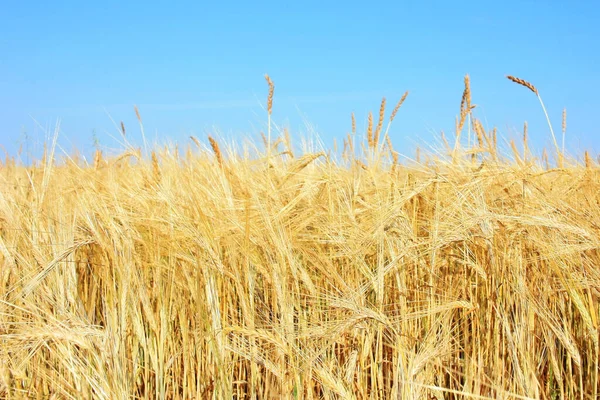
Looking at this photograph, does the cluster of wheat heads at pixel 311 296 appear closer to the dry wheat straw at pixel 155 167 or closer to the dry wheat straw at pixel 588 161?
the dry wheat straw at pixel 588 161

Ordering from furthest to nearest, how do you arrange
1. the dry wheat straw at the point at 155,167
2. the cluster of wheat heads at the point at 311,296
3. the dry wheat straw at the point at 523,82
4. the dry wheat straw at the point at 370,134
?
the dry wheat straw at the point at 155,167, the dry wheat straw at the point at 370,134, the dry wheat straw at the point at 523,82, the cluster of wheat heads at the point at 311,296

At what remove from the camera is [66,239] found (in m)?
1.74

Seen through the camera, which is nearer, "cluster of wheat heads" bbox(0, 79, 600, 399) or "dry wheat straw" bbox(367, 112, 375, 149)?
"cluster of wheat heads" bbox(0, 79, 600, 399)

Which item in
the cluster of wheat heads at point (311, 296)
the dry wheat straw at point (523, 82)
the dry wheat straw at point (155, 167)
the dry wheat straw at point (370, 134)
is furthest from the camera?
the dry wheat straw at point (155, 167)

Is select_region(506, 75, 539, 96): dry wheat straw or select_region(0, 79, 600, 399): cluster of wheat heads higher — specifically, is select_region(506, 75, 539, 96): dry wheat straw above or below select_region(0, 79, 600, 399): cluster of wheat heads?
above

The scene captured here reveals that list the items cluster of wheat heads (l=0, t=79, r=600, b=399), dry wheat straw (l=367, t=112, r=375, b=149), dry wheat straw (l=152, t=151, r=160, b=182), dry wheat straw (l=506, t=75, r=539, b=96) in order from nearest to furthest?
1. cluster of wheat heads (l=0, t=79, r=600, b=399)
2. dry wheat straw (l=506, t=75, r=539, b=96)
3. dry wheat straw (l=367, t=112, r=375, b=149)
4. dry wheat straw (l=152, t=151, r=160, b=182)

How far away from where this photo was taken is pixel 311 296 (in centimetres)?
159

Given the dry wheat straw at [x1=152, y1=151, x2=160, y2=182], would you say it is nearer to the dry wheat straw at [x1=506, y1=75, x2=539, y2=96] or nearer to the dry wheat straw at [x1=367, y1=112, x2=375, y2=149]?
the dry wheat straw at [x1=367, y1=112, x2=375, y2=149]

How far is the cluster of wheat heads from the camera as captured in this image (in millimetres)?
1532

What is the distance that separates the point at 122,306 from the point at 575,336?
143cm

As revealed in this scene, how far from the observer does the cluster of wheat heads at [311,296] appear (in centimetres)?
153

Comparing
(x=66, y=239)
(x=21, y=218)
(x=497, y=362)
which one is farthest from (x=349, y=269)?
(x=21, y=218)

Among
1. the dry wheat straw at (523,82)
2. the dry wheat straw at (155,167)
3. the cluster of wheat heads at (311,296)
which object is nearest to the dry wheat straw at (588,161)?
the cluster of wheat heads at (311,296)

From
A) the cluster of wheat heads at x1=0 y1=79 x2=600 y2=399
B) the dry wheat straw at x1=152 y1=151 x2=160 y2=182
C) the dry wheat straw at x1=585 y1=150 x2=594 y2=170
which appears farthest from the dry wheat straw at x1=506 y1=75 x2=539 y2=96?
the dry wheat straw at x1=152 y1=151 x2=160 y2=182
